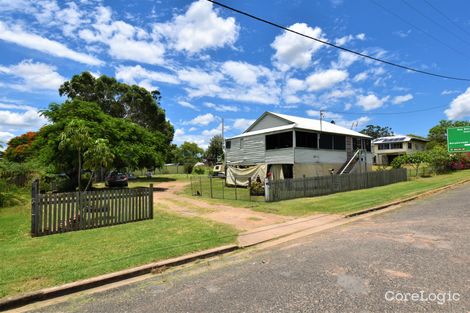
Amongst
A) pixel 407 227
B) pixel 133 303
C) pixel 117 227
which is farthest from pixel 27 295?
pixel 407 227

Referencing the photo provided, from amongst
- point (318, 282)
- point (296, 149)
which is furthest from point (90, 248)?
point (296, 149)

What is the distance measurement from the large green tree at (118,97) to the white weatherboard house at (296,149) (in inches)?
844

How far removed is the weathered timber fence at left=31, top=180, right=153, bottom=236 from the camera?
8.70 metres

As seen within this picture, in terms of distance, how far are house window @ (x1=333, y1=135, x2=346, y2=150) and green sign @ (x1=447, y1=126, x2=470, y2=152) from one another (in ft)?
51.3

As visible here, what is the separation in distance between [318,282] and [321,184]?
15040 mm

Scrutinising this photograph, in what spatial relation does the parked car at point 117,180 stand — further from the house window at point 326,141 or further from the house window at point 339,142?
the house window at point 339,142

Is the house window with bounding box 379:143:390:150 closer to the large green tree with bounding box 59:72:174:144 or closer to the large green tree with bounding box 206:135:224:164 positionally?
the large green tree with bounding box 206:135:224:164

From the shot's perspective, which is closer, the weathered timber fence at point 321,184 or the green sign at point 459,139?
the weathered timber fence at point 321,184

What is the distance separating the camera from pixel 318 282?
Answer: 191 inches

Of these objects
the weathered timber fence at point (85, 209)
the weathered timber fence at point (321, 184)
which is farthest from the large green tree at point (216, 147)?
the weathered timber fence at point (85, 209)

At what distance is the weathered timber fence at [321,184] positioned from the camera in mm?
16375

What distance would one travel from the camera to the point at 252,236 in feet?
28.0

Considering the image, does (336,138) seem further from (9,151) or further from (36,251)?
(9,151)

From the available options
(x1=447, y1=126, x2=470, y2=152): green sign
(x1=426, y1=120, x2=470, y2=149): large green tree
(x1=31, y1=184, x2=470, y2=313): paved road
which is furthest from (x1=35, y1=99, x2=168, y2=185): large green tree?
(x1=426, y1=120, x2=470, y2=149): large green tree
